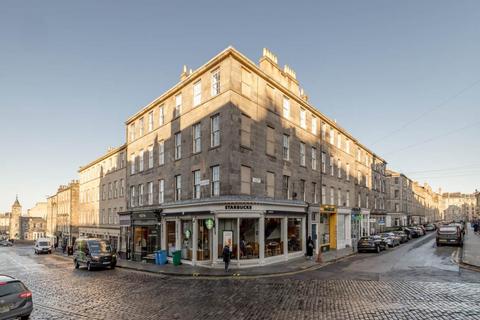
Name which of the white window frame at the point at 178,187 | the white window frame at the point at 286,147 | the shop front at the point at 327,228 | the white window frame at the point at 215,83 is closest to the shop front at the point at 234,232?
the white window frame at the point at 178,187

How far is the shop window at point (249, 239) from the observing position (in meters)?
22.1

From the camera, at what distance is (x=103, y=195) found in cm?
4672

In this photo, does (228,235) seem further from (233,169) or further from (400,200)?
(400,200)

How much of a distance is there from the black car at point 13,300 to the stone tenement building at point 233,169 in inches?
482

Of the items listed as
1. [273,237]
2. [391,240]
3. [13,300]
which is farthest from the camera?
[391,240]

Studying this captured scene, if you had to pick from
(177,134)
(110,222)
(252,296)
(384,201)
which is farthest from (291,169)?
(384,201)

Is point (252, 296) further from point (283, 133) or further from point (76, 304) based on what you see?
Answer: point (283, 133)

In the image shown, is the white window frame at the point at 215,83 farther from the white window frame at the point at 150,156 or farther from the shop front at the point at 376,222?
the shop front at the point at 376,222

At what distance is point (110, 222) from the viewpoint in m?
43.8

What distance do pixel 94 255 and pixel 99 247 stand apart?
1109mm

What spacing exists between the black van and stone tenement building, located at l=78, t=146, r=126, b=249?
45.6 ft

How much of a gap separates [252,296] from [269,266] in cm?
837

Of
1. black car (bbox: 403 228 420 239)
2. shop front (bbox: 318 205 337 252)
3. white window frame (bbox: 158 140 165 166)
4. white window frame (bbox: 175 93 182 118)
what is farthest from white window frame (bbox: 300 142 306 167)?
black car (bbox: 403 228 420 239)

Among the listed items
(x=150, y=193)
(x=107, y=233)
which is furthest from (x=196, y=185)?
(x=107, y=233)
